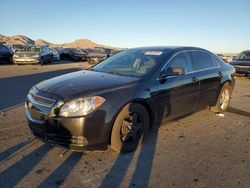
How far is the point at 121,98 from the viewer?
4.09 meters

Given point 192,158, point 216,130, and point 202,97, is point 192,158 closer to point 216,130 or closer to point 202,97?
point 216,130

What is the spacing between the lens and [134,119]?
437 centimetres

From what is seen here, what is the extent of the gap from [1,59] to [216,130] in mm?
19454

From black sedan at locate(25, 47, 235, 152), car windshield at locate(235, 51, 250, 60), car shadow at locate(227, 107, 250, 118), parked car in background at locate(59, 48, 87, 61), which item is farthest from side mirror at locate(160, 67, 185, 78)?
parked car in background at locate(59, 48, 87, 61)

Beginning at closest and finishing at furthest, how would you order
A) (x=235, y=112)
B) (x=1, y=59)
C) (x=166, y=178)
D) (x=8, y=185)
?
(x=8, y=185), (x=166, y=178), (x=235, y=112), (x=1, y=59)

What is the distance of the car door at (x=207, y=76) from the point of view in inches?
230

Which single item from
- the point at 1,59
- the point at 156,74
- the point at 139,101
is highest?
the point at 156,74

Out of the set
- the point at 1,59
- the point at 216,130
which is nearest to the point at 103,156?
the point at 216,130

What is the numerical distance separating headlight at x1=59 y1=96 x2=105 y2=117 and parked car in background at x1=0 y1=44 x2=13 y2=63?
19.3 m

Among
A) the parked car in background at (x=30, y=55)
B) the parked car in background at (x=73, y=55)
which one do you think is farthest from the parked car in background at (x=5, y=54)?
the parked car in background at (x=73, y=55)

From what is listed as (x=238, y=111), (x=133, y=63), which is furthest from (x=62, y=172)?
(x=238, y=111)

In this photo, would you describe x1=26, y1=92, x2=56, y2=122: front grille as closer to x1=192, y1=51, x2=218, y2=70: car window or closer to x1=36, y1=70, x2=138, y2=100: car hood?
x1=36, y1=70, x2=138, y2=100: car hood

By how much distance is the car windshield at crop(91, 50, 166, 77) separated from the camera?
16.3ft

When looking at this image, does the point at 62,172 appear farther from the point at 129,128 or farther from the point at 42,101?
the point at 129,128
